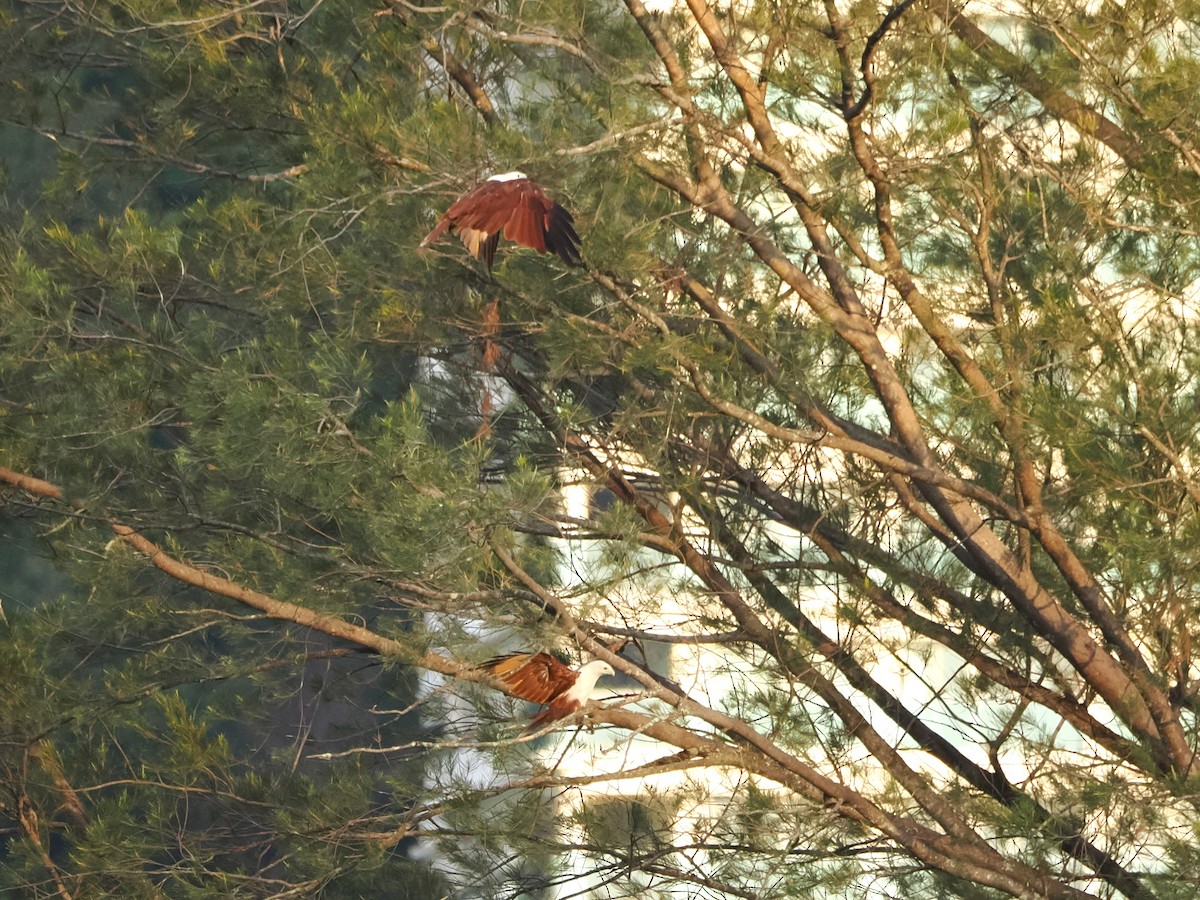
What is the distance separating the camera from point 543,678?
75.6 inches

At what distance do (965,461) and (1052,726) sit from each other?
1.00 meters

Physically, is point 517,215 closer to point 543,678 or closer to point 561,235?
point 561,235

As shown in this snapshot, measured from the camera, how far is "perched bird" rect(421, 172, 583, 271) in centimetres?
179

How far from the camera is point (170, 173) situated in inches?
132

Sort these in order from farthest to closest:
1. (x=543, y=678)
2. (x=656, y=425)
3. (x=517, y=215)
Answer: (x=656, y=425), (x=543, y=678), (x=517, y=215)

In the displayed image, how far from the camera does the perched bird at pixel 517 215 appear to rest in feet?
5.88

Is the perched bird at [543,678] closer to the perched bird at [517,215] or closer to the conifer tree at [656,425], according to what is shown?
the conifer tree at [656,425]

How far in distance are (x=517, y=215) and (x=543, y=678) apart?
0.60 metres

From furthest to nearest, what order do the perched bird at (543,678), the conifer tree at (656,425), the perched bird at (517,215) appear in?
the conifer tree at (656,425) → the perched bird at (543,678) → the perched bird at (517,215)

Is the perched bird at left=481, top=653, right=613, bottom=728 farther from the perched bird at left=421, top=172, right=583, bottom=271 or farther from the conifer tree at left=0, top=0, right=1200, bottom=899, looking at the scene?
the perched bird at left=421, top=172, right=583, bottom=271

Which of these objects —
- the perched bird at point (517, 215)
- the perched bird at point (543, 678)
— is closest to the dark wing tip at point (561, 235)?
the perched bird at point (517, 215)

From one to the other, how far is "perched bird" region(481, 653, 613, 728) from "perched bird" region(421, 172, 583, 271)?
518 millimetres

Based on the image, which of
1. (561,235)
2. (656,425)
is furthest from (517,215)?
(656,425)

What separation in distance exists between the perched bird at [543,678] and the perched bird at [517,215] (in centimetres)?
52
